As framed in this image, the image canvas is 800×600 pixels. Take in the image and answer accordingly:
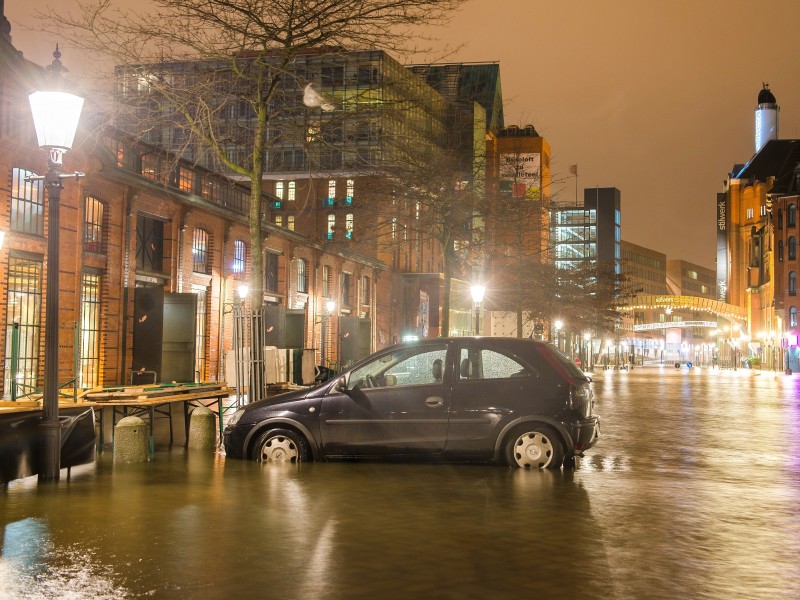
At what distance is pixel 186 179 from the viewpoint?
4066 cm

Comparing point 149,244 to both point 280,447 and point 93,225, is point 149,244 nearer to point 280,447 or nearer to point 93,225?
point 93,225

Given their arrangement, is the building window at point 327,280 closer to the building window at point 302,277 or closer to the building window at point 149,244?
the building window at point 302,277

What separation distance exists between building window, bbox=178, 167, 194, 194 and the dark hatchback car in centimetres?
2869

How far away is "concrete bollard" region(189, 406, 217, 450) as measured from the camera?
14.1 m

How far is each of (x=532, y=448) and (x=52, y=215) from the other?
20.2 ft

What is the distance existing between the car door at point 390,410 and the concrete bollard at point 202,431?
9.04 feet

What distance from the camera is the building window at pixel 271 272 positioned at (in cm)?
4259

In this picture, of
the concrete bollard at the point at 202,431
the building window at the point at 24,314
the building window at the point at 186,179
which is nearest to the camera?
the concrete bollard at the point at 202,431

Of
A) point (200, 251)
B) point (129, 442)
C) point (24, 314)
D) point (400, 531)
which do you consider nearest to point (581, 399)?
point (400, 531)

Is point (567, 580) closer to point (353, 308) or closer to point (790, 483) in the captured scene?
point (790, 483)

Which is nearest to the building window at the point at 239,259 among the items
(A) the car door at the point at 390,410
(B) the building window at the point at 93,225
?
(B) the building window at the point at 93,225

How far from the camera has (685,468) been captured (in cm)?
1288

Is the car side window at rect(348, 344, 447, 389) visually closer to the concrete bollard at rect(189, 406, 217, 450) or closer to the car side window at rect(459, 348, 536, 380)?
the car side window at rect(459, 348, 536, 380)

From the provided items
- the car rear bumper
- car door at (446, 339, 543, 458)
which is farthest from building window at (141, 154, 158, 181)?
the car rear bumper
